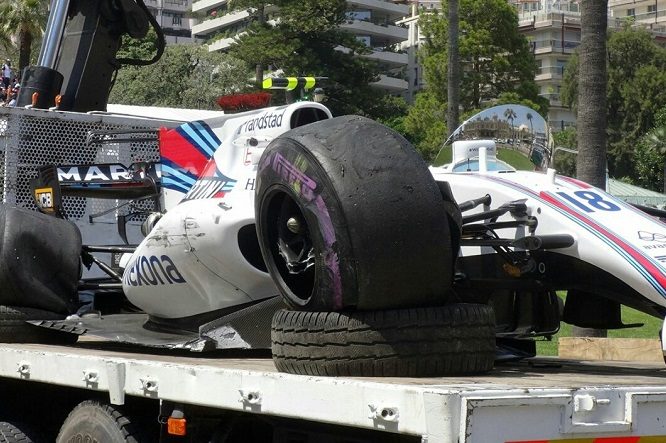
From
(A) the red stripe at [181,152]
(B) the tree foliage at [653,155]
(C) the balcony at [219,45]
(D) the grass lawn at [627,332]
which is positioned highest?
(C) the balcony at [219,45]

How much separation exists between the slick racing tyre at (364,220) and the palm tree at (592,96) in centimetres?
798

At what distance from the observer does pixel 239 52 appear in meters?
51.3

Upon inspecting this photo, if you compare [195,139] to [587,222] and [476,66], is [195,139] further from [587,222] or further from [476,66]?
[476,66]

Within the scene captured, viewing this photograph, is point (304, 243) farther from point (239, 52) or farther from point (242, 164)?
point (239, 52)

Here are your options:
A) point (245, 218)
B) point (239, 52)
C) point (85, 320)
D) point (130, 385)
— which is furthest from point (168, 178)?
point (239, 52)

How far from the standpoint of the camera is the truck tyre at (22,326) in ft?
21.2

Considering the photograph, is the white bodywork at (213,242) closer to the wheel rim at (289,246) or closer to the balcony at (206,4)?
the wheel rim at (289,246)

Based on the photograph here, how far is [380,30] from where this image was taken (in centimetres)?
9044

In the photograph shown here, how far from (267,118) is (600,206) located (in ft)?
5.74

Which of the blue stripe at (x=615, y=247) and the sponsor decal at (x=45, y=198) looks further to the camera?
the sponsor decal at (x=45, y=198)

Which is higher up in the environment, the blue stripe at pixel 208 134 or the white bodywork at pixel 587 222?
the blue stripe at pixel 208 134

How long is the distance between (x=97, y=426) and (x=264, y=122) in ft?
6.14

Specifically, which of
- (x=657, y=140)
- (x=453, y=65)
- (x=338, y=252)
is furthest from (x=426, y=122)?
(x=338, y=252)

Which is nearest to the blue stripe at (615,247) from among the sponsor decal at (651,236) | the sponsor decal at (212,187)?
the sponsor decal at (651,236)
